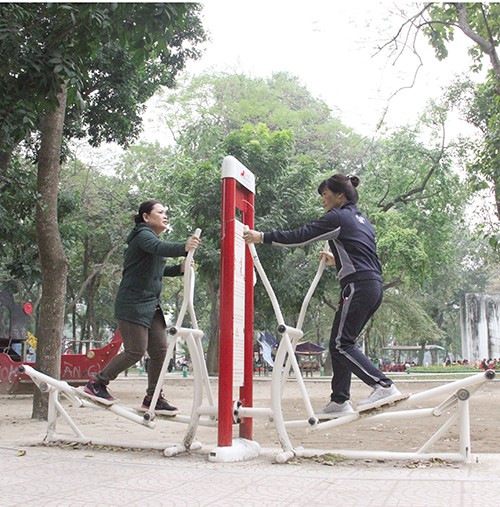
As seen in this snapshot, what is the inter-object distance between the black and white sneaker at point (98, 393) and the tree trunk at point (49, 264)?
3.41m

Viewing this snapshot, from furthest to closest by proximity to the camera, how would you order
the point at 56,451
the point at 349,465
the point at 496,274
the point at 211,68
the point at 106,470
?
the point at 496,274 → the point at 211,68 → the point at 56,451 → the point at 349,465 → the point at 106,470

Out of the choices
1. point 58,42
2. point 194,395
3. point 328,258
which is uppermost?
point 58,42

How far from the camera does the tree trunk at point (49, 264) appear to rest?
8328mm

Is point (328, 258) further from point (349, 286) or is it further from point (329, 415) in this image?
point (329, 415)

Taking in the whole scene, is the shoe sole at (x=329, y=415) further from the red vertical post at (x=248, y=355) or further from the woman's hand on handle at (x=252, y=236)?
the woman's hand on handle at (x=252, y=236)

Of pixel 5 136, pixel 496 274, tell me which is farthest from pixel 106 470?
pixel 496 274

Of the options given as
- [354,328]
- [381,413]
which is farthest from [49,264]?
[381,413]

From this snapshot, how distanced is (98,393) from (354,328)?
6.78 ft

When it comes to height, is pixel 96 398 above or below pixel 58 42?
below

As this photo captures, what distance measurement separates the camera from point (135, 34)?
557cm

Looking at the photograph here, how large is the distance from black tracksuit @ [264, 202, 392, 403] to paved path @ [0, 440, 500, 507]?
0.66 meters

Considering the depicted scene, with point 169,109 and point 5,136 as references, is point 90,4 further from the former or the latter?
point 169,109

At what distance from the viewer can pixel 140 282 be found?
506 cm

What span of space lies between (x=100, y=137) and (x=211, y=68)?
20.0 metres
